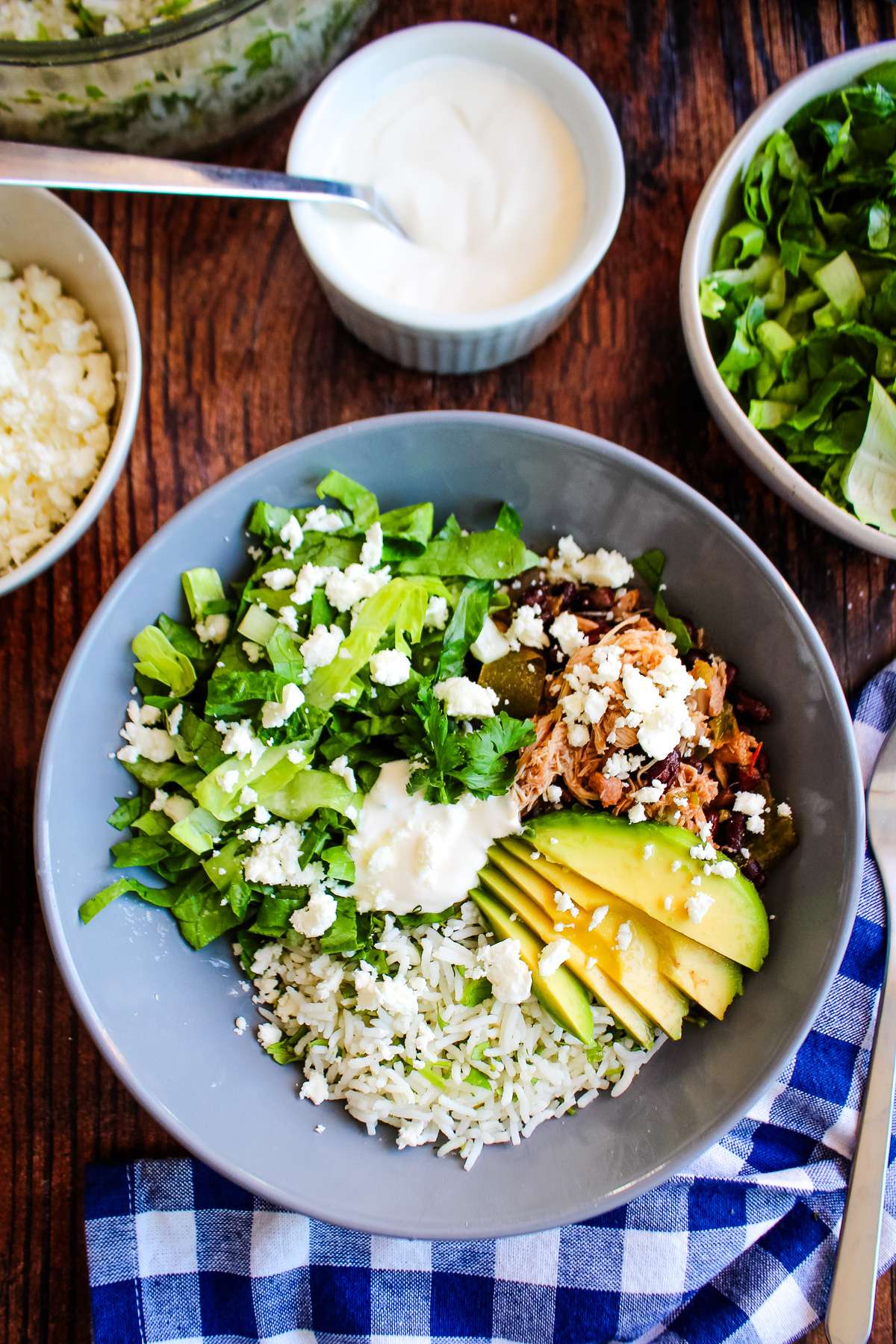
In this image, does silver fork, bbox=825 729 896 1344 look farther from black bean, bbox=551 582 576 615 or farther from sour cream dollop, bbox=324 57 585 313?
sour cream dollop, bbox=324 57 585 313

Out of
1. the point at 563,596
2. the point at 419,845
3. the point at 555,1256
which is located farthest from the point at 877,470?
the point at 555,1256

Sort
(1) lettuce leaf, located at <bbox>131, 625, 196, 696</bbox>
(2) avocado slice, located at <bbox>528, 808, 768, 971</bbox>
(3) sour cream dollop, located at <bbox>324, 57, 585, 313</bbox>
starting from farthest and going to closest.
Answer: (3) sour cream dollop, located at <bbox>324, 57, 585, 313</bbox>
(1) lettuce leaf, located at <bbox>131, 625, 196, 696</bbox>
(2) avocado slice, located at <bbox>528, 808, 768, 971</bbox>

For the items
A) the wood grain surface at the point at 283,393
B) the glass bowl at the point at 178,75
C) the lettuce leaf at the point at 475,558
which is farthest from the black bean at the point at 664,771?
the glass bowl at the point at 178,75

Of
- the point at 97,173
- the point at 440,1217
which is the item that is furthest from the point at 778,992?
the point at 97,173

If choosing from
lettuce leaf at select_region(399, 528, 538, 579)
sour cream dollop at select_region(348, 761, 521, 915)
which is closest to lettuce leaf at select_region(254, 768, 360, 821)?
sour cream dollop at select_region(348, 761, 521, 915)

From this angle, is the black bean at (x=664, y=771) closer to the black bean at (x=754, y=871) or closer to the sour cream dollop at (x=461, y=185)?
the black bean at (x=754, y=871)

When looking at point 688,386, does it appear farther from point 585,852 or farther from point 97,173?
point 97,173
